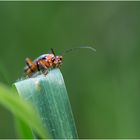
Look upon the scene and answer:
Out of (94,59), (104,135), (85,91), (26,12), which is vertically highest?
(26,12)

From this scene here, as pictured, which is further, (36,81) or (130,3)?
(130,3)

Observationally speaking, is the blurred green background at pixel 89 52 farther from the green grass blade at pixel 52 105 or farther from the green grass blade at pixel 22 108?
the green grass blade at pixel 22 108

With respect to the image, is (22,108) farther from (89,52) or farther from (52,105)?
(89,52)

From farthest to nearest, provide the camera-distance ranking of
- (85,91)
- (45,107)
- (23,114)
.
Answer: (85,91)
(45,107)
(23,114)

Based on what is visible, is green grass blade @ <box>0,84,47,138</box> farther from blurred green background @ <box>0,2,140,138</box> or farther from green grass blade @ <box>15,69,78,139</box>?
blurred green background @ <box>0,2,140,138</box>

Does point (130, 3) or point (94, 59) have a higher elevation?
point (130, 3)

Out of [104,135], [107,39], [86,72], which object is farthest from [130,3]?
[104,135]

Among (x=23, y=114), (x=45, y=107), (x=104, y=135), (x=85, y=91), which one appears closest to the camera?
(x=23, y=114)

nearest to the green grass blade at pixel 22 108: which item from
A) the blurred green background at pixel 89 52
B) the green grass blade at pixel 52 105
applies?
the green grass blade at pixel 52 105

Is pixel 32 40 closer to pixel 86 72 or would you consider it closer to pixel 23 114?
pixel 86 72
